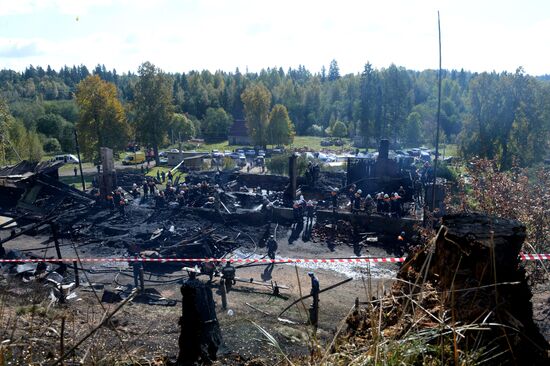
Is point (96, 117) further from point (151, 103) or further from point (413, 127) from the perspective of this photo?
point (413, 127)

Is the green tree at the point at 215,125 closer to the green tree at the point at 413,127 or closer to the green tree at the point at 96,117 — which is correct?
the green tree at the point at 413,127

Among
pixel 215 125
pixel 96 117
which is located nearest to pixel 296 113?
pixel 215 125

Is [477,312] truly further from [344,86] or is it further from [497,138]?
[344,86]

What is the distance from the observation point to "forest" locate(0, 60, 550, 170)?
33.3 meters

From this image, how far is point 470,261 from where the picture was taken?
138 inches

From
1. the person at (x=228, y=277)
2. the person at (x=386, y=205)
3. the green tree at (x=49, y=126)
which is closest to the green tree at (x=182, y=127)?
the green tree at (x=49, y=126)

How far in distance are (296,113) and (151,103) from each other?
43.4m

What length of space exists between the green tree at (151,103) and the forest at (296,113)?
0.10 metres

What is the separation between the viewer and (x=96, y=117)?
Answer: 37.9 meters

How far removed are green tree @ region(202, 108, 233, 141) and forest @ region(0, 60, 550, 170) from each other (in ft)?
0.56

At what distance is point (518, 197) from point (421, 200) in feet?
46.1

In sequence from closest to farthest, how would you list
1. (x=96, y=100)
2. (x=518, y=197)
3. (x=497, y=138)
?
(x=518, y=197)
(x=497, y=138)
(x=96, y=100)

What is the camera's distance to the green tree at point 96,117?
123ft

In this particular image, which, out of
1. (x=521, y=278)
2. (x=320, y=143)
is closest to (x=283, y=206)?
(x=521, y=278)
